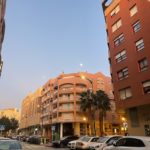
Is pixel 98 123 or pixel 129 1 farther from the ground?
pixel 129 1

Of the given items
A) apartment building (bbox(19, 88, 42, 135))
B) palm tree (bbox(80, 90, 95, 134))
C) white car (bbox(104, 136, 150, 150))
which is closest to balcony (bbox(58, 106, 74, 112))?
palm tree (bbox(80, 90, 95, 134))

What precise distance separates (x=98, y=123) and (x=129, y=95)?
35562mm

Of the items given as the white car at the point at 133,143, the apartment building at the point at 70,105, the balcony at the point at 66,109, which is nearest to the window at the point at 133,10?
the white car at the point at 133,143

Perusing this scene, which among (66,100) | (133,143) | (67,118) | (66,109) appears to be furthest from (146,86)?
(66,100)

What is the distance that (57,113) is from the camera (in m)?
63.5

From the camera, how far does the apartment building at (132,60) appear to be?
2844 centimetres

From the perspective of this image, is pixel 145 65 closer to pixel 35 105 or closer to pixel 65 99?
pixel 65 99

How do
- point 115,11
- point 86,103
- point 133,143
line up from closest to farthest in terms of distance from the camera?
point 133,143, point 115,11, point 86,103

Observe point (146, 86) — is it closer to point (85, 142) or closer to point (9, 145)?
point (85, 142)

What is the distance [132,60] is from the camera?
30.6 metres

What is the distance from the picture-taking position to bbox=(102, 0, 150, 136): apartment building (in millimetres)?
28438

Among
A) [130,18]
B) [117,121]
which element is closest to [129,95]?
[130,18]

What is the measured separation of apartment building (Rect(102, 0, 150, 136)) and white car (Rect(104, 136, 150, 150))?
1577 cm

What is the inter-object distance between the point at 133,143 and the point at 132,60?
20237 mm
